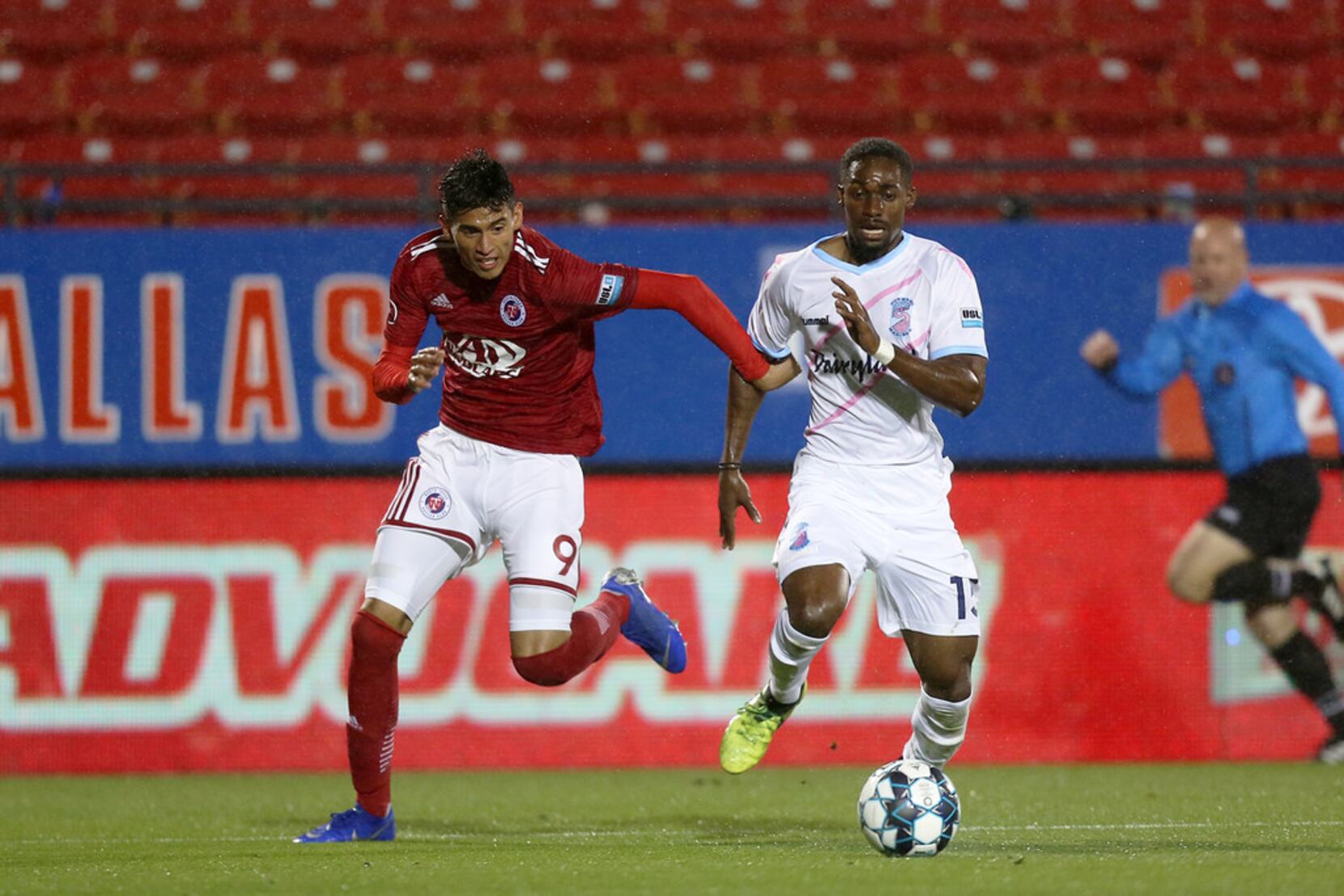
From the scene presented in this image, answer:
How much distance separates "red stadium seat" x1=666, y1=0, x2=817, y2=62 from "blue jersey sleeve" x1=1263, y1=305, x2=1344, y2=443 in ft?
14.4

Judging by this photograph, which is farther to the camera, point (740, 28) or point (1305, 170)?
point (740, 28)

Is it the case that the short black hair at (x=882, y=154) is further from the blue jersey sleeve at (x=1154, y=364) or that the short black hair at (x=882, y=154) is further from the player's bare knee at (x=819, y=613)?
the blue jersey sleeve at (x=1154, y=364)

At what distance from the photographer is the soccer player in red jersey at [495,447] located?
19.5 feet

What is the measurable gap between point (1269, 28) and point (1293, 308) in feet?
13.2

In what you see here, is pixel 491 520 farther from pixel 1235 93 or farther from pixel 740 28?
pixel 1235 93

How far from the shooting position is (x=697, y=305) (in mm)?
5988

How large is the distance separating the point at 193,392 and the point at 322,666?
67.0 inches

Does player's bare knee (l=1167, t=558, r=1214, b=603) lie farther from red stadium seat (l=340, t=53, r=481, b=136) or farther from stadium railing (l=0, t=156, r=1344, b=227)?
red stadium seat (l=340, t=53, r=481, b=136)

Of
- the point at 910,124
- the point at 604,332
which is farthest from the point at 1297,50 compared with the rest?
the point at 604,332

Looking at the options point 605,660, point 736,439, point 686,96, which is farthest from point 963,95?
point 736,439

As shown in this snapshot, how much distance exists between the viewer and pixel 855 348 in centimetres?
607

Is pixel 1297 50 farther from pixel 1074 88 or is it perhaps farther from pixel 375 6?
pixel 375 6

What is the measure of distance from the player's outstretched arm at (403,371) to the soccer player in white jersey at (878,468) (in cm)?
117

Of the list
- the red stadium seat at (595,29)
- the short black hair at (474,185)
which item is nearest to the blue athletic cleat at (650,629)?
the short black hair at (474,185)
